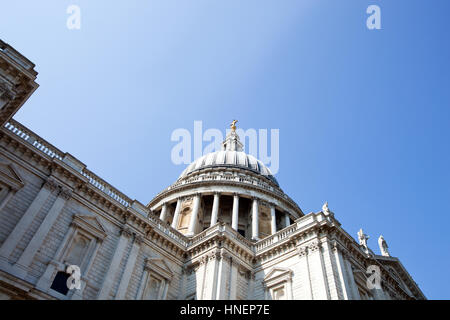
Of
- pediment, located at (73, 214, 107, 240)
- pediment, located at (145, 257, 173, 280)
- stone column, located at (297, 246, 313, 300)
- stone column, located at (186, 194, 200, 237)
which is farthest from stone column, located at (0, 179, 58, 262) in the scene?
stone column, located at (186, 194, 200, 237)

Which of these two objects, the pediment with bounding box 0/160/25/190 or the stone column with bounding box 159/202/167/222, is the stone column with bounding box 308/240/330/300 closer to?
the pediment with bounding box 0/160/25/190

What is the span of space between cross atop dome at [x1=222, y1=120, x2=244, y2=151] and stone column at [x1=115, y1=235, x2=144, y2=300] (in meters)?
34.3

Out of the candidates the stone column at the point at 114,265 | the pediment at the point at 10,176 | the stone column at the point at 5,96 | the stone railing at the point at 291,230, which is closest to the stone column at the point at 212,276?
the stone railing at the point at 291,230

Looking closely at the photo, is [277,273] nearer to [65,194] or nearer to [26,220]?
[65,194]

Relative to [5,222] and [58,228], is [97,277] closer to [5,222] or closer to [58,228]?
[58,228]

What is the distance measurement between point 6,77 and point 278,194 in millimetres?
30033

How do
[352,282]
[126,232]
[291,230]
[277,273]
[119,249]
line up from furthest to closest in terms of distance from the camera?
[291,230], [277,273], [126,232], [119,249], [352,282]

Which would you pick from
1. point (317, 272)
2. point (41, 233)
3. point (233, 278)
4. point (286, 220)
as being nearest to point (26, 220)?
point (41, 233)

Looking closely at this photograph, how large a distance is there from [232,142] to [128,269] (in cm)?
3783

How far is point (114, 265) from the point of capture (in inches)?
729

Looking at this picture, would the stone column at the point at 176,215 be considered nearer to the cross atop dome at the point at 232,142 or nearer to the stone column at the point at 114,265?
the stone column at the point at 114,265

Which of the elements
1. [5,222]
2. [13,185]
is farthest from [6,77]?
[5,222]

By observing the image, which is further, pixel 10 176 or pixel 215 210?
pixel 215 210

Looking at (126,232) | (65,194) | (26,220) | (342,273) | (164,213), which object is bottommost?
(26,220)
